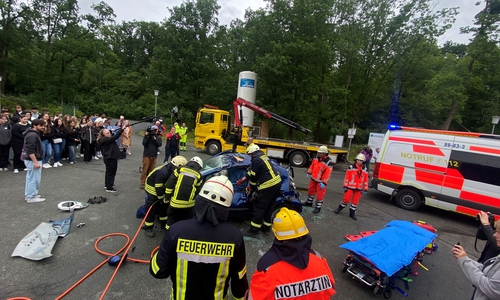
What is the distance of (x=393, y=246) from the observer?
3240 mm

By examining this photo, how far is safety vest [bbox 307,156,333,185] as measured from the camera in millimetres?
5539

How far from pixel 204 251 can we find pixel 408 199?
286 inches

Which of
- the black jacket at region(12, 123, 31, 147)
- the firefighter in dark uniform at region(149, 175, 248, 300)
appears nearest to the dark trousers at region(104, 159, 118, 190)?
the black jacket at region(12, 123, 31, 147)

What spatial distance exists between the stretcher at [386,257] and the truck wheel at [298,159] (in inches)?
309

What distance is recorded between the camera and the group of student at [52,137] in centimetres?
645

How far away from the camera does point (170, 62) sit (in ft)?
68.0

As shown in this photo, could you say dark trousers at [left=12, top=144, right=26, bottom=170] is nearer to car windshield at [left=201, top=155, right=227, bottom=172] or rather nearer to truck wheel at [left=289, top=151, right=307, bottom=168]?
Result: car windshield at [left=201, top=155, right=227, bottom=172]

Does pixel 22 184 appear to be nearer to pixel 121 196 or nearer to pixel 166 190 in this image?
pixel 121 196

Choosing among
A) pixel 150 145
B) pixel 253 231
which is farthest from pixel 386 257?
pixel 150 145

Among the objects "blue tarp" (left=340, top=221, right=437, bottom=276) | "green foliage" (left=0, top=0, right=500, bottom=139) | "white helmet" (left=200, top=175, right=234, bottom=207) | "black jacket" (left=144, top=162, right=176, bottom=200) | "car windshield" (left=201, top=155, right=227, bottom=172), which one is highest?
"green foliage" (left=0, top=0, right=500, bottom=139)

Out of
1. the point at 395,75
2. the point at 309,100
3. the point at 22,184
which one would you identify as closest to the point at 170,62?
the point at 309,100

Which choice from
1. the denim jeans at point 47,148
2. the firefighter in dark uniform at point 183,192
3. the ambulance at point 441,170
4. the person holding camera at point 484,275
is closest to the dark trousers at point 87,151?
the denim jeans at point 47,148

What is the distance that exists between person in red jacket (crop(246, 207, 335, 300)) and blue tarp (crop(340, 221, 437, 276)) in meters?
1.80

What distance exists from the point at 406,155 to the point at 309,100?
12.1 meters
